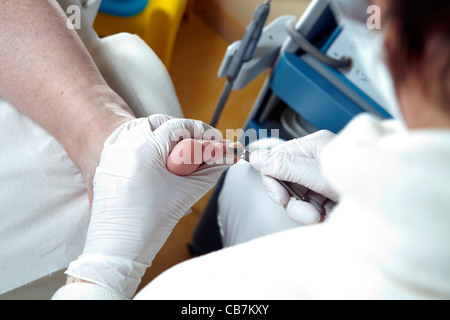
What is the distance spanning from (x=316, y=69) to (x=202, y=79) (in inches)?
42.2

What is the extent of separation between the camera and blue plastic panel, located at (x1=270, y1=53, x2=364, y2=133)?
40.3 inches

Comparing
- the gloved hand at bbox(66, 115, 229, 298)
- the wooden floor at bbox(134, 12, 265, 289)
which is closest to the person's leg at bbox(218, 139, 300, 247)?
the gloved hand at bbox(66, 115, 229, 298)

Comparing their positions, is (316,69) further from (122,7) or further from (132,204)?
(122,7)

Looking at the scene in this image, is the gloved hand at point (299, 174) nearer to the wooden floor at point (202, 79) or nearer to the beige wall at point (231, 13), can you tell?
the wooden floor at point (202, 79)

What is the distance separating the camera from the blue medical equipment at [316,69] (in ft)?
3.35

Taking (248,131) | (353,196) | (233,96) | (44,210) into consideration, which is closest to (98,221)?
(44,210)

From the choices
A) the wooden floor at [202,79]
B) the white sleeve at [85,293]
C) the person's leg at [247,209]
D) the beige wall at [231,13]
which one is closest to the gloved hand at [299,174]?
the person's leg at [247,209]

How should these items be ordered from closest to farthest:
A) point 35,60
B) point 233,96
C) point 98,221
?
point 98,221 → point 35,60 → point 233,96

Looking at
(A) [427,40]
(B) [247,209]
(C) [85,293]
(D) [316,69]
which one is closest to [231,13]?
(D) [316,69]

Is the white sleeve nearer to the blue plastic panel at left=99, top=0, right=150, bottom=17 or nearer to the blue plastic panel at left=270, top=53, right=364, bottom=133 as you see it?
the blue plastic panel at left=270, top=53, right=364, bottom=133

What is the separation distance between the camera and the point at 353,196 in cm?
34

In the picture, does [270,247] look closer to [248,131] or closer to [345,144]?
[345,144]

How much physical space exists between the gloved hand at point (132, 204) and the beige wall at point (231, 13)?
1361 millimetres

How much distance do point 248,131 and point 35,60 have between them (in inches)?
26.2
